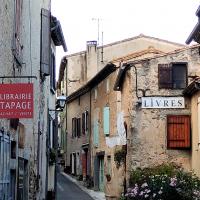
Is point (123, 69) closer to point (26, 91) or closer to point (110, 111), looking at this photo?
point (110, 111)

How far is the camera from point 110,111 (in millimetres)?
28141

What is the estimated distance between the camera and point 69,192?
91.8ft

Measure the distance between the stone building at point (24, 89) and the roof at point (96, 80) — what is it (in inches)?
265

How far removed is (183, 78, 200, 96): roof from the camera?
18147mm

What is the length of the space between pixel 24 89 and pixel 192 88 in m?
12.1

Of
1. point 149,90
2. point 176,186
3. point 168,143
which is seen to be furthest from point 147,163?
point 176,186

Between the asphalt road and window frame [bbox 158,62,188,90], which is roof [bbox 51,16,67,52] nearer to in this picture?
window frame [bbox 158,62,188,90]

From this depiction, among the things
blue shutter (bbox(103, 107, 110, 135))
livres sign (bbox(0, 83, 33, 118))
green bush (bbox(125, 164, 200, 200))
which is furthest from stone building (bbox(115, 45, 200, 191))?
livres sign (bbox(0, 83, 33, 118))

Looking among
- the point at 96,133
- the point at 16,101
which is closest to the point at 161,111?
the point at 96,133

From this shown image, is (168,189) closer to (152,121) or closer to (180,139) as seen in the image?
(180,139)

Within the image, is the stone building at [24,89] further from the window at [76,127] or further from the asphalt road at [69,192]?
the window at [76,127]

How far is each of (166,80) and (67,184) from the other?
13004 mm

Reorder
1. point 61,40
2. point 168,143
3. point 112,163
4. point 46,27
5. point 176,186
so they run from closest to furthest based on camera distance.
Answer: point 176,186 → point 46,27 → point 168,143 → point 61,40 → point 112,163

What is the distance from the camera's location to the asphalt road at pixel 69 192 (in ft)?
84.3
